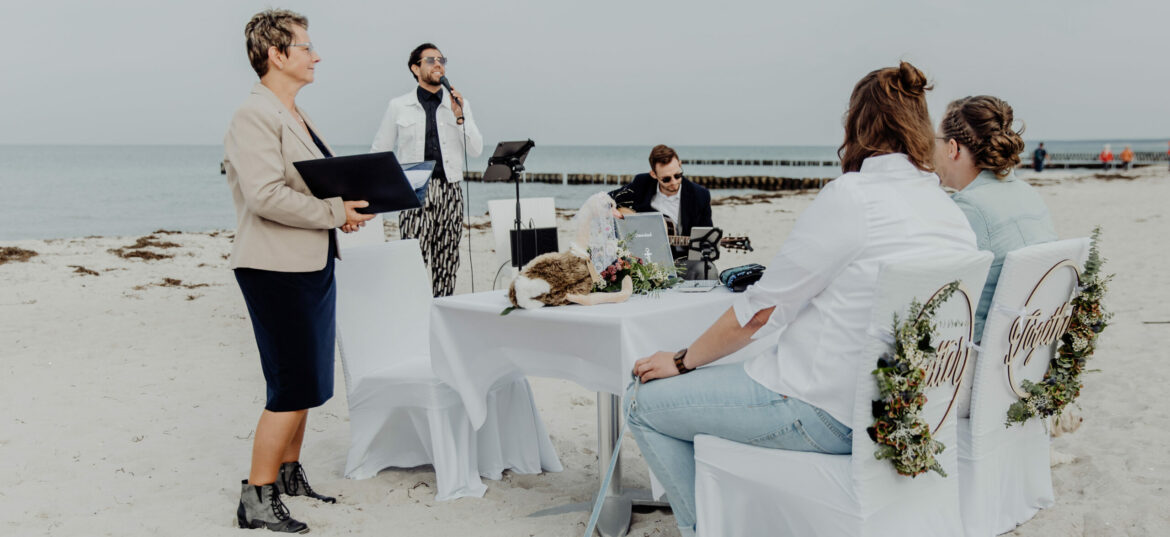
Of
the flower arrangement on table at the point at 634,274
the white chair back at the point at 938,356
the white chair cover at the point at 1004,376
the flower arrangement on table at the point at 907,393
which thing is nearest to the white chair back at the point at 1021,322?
the white chair cover at the point at 1004,376

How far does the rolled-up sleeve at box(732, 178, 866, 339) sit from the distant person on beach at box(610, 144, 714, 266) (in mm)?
3169

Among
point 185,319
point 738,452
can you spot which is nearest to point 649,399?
point 738,452

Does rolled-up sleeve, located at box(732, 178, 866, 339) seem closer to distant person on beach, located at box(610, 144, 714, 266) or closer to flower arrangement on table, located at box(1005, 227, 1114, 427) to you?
flower arrangement on table, located at box(1005, 227, 1114, 427)

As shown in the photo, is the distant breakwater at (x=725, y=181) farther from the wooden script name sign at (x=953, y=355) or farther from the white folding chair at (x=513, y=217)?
the wooden script name sign at (x=953, y=355)

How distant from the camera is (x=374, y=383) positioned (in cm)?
326

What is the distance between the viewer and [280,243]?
2.66 metres

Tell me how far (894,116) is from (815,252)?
394 mm

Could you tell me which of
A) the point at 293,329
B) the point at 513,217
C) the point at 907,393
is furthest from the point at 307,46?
the point at 513,217

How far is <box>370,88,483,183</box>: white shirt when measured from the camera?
561cm

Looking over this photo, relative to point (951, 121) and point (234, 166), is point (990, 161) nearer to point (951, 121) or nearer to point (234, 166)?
point (951, 121)

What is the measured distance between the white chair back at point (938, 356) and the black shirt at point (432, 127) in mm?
4299

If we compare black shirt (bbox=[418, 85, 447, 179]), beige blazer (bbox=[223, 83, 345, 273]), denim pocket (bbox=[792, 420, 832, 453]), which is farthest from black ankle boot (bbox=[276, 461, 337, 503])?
black shirt (bbox=[418, 85, 447, 179])

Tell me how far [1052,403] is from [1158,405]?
6.52ft

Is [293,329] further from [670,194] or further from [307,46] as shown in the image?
[670,194]
